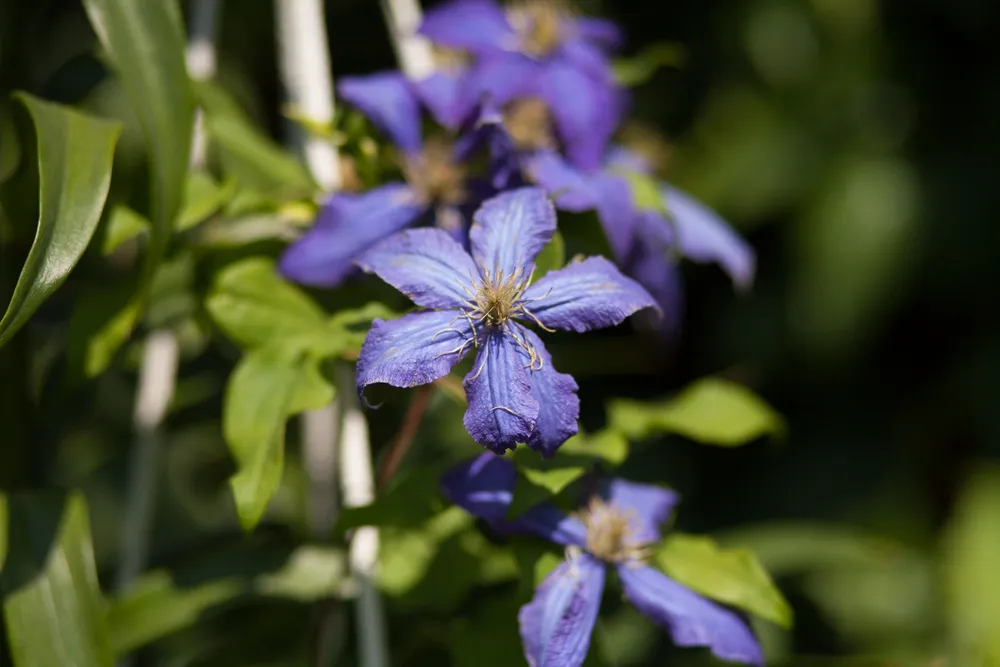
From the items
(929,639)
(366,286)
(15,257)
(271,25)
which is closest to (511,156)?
(366,286)

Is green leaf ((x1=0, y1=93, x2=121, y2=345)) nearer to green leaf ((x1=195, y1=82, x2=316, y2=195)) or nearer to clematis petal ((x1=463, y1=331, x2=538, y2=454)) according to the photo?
green leaf ((x1=195, y1=82, x2=316, y2=195))

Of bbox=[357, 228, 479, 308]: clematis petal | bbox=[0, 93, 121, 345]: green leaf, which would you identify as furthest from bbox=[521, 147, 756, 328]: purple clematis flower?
bbox=[0, 93, 121, 345]: green leaf

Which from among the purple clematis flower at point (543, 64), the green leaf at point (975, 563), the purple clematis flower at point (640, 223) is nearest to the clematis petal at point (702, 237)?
the purple clematis flower at point (640, 223)

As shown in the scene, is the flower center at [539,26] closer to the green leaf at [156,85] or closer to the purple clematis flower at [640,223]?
the purple clematis flower at [640,223]

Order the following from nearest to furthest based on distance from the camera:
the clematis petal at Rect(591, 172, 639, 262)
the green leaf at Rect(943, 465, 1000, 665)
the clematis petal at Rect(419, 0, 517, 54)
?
the clematis petal at Rect(591, 172, 639, 262)
the clematis petal at Rect(419, 0, 517, 54)
the green leaf at Rect(943, 465, 1000, 665)

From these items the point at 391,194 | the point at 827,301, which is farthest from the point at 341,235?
the point at 827,301
